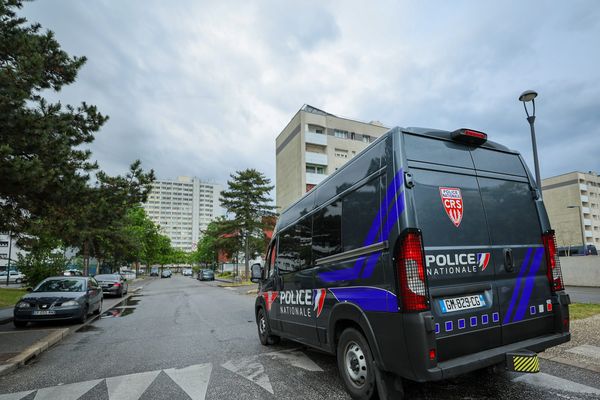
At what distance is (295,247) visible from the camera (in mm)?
5762

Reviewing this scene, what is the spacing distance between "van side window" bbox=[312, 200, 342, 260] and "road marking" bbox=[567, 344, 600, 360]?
4219mm

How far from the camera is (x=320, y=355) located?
6.03 meters

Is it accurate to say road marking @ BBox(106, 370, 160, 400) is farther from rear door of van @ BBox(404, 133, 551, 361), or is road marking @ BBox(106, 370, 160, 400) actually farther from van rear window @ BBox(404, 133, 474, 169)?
van rear window @ BBox(404, 133, 474, 169)

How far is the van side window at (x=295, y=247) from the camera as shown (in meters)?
5.31

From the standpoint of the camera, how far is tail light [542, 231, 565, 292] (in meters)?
4.06

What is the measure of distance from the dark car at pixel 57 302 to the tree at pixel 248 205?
21.9 m

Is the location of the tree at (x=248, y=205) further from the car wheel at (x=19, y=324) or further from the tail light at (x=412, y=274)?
the tail light at (x=412, y=274)

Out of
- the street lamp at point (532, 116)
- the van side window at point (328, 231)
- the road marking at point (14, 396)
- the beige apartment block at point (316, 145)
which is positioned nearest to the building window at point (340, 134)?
the beige apartment block at point (316, 145)

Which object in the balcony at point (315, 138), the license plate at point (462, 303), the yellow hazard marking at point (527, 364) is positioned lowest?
the yellow hazard marking at point (527, 364)

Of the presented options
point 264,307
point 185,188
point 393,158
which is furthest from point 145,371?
point 185,188

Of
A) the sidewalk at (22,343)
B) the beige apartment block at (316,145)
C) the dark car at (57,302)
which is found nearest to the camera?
the sidewalk at (22,343)

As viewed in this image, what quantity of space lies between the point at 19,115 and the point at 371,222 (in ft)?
25.5

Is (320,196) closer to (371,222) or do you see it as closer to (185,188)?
(371,222)

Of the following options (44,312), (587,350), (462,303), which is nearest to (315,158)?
(44,312)
